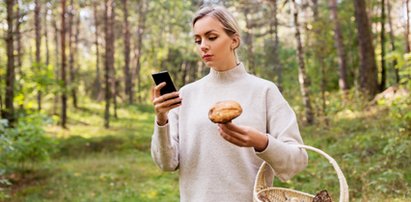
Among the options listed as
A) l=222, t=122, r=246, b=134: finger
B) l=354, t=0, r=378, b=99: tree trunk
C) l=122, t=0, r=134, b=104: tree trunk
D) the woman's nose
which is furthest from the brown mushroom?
l=122, t=0, r=134, b=104: tree trunk

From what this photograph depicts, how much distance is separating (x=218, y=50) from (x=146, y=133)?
15159mm

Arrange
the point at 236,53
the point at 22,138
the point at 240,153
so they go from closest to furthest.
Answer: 1. the point at 240,153
2. the point at 236,53
3. the point at 22,138

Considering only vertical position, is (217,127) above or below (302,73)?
above

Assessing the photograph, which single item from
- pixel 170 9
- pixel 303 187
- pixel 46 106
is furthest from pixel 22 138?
pixel 170 9

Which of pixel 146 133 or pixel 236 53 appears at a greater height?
pixel 236 53

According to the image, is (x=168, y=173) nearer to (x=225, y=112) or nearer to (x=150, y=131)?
(x=150, y=131)

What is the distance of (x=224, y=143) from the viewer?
2023 millimetres

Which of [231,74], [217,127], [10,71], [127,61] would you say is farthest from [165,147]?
[127,61]

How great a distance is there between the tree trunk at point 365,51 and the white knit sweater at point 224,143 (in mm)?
13062

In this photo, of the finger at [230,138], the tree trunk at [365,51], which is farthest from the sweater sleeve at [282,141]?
the tree trunk at [365,51]

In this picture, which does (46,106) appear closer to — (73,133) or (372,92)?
(73,133)

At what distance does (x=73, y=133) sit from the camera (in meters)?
16.4

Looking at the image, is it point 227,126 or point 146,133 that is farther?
point 146,133

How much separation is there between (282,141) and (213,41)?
1.72 ft
